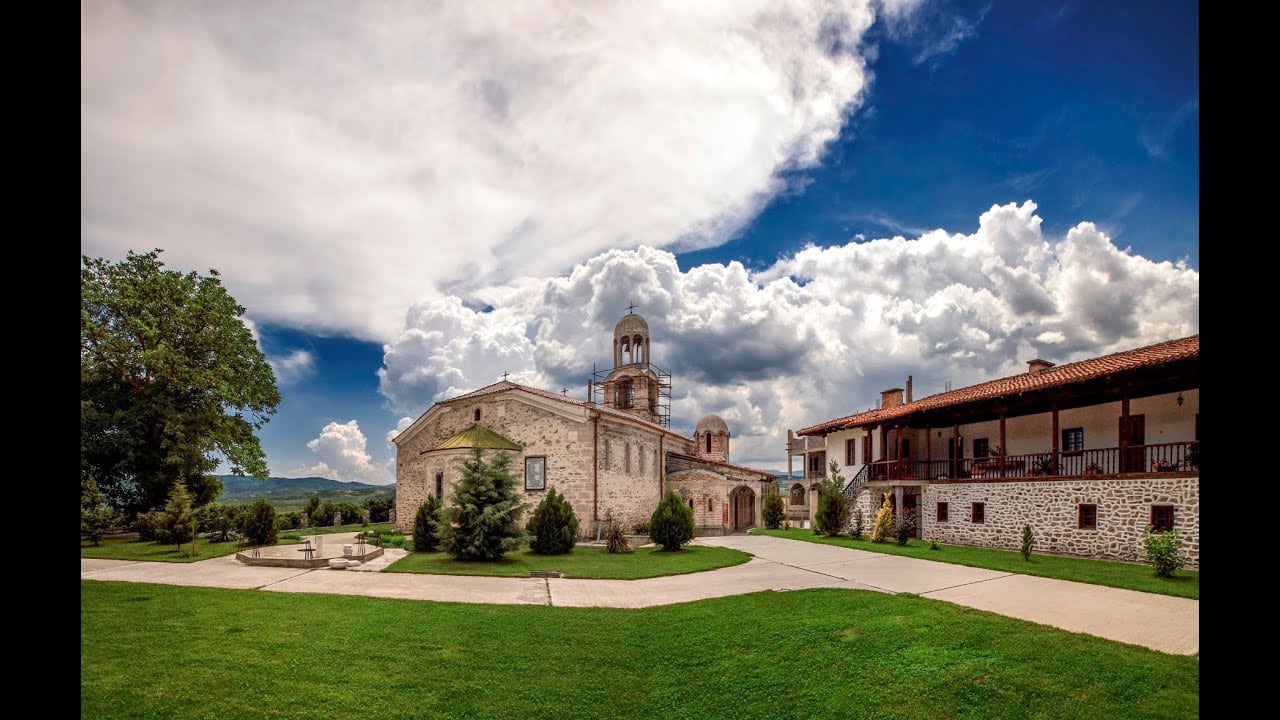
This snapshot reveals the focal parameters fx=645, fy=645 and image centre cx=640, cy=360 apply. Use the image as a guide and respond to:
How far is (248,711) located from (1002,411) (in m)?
20.3

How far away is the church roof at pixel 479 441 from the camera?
75.6 ft

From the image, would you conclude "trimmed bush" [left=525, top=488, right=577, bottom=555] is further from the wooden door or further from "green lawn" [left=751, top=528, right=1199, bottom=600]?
the wooden door

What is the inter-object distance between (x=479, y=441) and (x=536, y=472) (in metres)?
2.44

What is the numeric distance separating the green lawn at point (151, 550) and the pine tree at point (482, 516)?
22.6 ft

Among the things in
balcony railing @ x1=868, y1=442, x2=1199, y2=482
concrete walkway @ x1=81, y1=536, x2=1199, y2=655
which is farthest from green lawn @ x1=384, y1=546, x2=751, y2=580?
balcony railing @ x1=868, y1=442, x2=1199, y2=482

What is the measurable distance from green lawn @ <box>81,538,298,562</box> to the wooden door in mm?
24465

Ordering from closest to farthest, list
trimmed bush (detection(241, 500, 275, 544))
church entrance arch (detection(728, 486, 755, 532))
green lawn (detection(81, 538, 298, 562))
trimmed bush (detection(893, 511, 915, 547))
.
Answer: green lawn (detection(81, 538, 298, 562))
trimmed bush (detection(241, 500, 275, 544))
trimmed bush (detection(893, 511, 915, 547))
church entrance arch (detection(728, 486, 755, 532))

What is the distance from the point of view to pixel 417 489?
2691 cm

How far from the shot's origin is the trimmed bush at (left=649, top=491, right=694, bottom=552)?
2025 cm

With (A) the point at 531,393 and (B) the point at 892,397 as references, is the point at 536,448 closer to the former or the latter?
(A) the point at 531,393

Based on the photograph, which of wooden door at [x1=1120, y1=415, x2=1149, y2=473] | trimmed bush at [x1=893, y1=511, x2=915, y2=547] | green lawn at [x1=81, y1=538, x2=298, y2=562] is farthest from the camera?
trimmed bush at [x1=893, y1=511, x2=915, y2=547]
